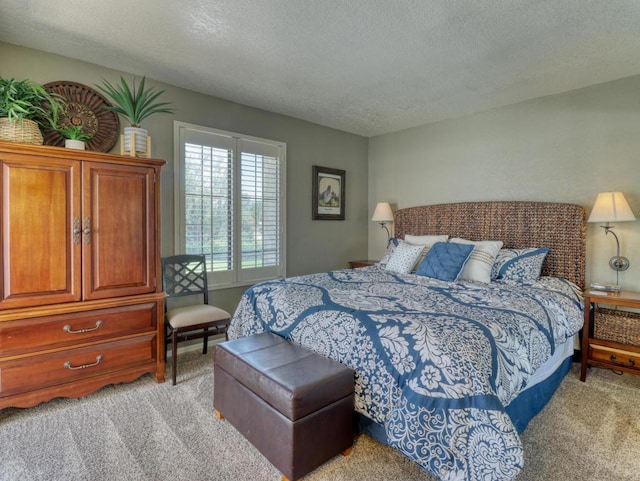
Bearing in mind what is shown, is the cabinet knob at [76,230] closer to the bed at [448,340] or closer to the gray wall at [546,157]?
the bed at [448,340]

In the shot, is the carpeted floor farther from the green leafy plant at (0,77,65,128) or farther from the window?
the green leafy plant at (0,77,65,128)

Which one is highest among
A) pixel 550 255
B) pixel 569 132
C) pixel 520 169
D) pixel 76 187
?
pixel 569 132

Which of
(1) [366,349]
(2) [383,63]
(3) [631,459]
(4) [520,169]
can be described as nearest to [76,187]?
(1) [366,349]

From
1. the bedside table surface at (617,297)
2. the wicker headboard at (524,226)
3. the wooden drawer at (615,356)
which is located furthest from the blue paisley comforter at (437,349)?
the wicker headboard at (524,226)

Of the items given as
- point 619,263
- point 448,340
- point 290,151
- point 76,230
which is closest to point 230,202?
point 290,151

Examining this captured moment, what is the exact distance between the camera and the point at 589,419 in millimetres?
2281

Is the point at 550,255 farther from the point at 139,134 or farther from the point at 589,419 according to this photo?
the point at 139,134

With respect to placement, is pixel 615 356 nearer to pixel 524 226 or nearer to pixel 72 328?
pixel 524 226

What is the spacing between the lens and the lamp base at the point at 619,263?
3117 millimetres

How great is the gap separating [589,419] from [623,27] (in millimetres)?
2590

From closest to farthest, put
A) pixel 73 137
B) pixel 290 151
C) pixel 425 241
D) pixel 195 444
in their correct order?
1. pixel 195 444
2. pixel 73 137
3. pixel 425 241
4. pixel 290 151

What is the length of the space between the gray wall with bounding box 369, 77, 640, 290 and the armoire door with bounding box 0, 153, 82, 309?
3.79 meters

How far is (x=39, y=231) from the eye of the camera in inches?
90.7

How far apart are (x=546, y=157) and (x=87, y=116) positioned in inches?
169
